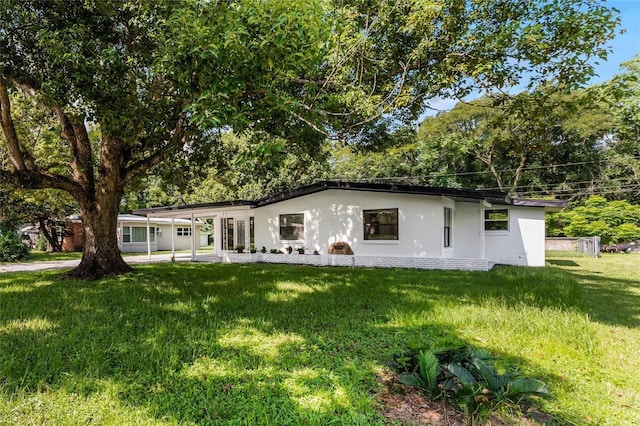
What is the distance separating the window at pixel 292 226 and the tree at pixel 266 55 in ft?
24.7

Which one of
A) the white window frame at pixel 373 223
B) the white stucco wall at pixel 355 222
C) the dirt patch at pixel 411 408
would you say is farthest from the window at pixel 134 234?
the dirt patch at pixel 411 408

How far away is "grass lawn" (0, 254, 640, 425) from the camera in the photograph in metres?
2.68

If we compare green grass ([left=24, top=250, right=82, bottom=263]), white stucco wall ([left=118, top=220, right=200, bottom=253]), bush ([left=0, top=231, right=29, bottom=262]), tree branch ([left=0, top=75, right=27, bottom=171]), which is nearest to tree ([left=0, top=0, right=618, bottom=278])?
tree branch ([left=0, top=75, right=27, bottom=171])

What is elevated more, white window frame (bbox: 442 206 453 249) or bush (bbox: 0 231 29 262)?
white window frame (bbox: 442 206 453 249)

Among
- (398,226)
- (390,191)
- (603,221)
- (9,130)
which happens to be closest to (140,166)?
(9,130)

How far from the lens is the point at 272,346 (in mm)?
3969

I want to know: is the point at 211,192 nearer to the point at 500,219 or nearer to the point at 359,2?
the point at 500,219

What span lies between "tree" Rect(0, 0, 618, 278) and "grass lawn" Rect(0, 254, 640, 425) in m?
2.79

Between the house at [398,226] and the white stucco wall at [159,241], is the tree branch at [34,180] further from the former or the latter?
the white stucco wall at [159,241]

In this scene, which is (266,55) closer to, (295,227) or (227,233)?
(295,227)

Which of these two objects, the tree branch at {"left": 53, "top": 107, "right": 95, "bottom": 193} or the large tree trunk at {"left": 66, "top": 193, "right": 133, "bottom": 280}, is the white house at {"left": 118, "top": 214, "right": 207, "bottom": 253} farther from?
the tree branch at {"left": 53, "top": 107, "right": 95, "bottom": 193}

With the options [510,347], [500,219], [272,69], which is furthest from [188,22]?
[500,219]

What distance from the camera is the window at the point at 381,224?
1252 cm

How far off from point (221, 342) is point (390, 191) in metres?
9.20
